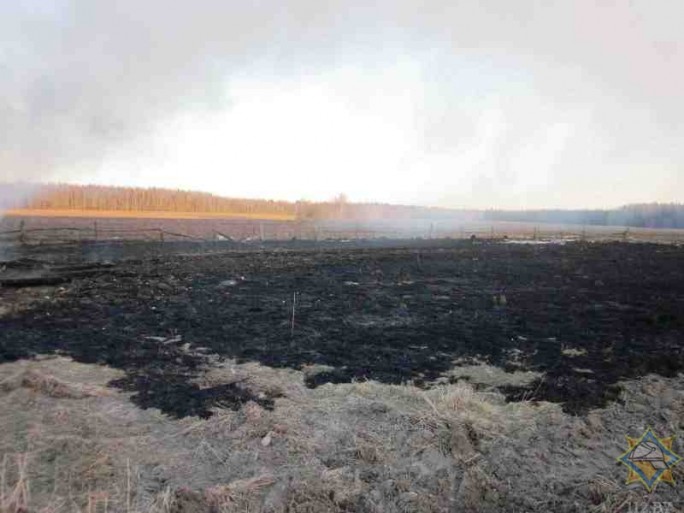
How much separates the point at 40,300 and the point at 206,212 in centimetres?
7453

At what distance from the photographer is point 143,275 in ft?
46.5

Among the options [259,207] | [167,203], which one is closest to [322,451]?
[167,203]

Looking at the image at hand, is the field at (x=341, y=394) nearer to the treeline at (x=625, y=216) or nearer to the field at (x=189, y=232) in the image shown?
the field at (x=189, y=232)

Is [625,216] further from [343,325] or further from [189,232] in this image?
[343,325]

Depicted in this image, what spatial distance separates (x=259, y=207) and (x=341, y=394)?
88.1 metres

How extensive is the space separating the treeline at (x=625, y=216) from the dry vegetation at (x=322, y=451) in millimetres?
116616

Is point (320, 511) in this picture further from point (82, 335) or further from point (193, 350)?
point (82, 335)

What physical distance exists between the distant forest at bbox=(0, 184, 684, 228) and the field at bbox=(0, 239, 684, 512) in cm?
5253

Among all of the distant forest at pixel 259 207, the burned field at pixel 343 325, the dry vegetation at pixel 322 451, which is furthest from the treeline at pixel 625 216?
the dry vegetation at pixel 322 451

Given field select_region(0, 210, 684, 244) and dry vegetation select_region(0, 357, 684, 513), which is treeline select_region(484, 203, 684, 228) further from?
dry vegetation select_region(0, 357, 684, 513)

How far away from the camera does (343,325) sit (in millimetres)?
8664

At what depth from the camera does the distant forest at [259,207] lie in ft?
243

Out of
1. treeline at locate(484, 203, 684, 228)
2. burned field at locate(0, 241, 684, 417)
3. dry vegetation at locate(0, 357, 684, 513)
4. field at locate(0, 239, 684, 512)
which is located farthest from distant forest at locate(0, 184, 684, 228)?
dry vegetation at locate(0, 357, 684, 513)

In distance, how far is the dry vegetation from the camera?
3.37 meters
